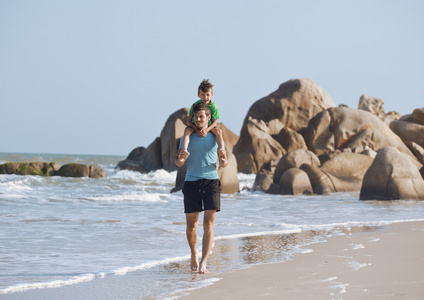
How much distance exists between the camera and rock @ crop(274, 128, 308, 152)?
30.5m

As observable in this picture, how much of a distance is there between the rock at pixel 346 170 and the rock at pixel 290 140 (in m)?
8.48

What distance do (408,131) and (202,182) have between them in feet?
95.6

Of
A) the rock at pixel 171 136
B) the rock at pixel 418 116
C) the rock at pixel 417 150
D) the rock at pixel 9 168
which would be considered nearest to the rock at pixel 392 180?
the rock at pixel 417 150

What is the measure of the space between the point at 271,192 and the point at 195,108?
1426cm

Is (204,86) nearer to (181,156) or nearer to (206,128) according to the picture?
(206,128)

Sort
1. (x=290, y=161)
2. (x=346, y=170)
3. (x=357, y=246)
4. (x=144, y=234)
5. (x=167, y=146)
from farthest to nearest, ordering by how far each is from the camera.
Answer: (x=167, y=146) → (x=290, y=161) → (x=346, y=170) → (x=144, y=234) → (x=357, y=246)

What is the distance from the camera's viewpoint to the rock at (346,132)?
29.6 m

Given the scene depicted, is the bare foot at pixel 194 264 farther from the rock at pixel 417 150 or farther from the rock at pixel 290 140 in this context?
the rock at pixel 417 150

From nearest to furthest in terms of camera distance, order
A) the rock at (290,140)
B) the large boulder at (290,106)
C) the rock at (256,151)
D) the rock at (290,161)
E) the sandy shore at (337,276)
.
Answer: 1. the sandy shore at (337,276)
2. the rock at (290,161)
3. the rock at (256,151)
4. the rock at (290,140)
5. the large boulder at (290,106)

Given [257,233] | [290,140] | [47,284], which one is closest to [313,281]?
[47,284]

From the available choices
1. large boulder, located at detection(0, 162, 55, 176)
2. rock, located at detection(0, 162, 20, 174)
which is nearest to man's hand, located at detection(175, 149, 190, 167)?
large boulder, located at detection(0, 162, 55, 176)

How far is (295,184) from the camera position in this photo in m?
18.9

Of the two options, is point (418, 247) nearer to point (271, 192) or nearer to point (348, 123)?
point (271, 192)

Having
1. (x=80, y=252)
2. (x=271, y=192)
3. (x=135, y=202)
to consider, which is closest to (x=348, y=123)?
(x=271, y=192)
